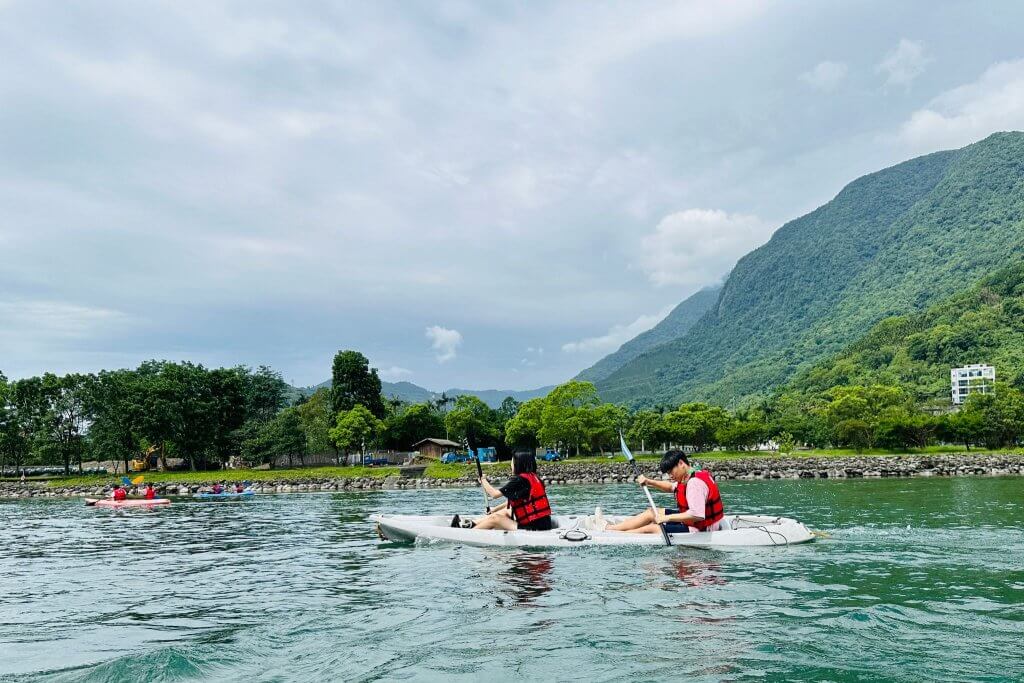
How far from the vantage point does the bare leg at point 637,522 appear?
15297 millimetres

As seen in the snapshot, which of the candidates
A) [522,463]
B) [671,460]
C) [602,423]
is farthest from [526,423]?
[671,460]

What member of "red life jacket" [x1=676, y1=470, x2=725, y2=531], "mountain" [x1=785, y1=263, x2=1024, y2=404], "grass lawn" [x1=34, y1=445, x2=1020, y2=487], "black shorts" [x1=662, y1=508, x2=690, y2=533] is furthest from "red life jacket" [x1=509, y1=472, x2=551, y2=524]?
"mountain" [x1=785, y1=263, x2=1024, y2=404]

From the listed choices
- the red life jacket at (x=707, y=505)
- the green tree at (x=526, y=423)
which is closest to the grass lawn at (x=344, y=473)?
the green tree at (x=526, y=423)

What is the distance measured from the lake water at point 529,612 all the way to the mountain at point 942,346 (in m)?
142

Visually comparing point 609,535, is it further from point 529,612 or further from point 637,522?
point 529,612

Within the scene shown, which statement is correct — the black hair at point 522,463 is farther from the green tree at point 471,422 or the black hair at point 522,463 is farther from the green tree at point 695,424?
the green tree at point 695,424

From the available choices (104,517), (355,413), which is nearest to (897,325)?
(355,413)

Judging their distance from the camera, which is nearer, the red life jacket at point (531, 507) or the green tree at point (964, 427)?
the red life jacket at point (531, 507)

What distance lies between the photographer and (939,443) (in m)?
88.1

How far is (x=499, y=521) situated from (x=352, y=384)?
8138 centimetres

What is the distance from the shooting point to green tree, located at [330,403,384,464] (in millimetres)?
84938

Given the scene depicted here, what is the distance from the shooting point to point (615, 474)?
65.3 m

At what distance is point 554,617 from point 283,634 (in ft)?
11.8

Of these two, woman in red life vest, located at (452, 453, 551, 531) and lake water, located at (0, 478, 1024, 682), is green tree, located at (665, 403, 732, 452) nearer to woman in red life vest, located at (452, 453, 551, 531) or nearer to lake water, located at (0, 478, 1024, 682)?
lake water, located at (0, 478, 1024, 682)
